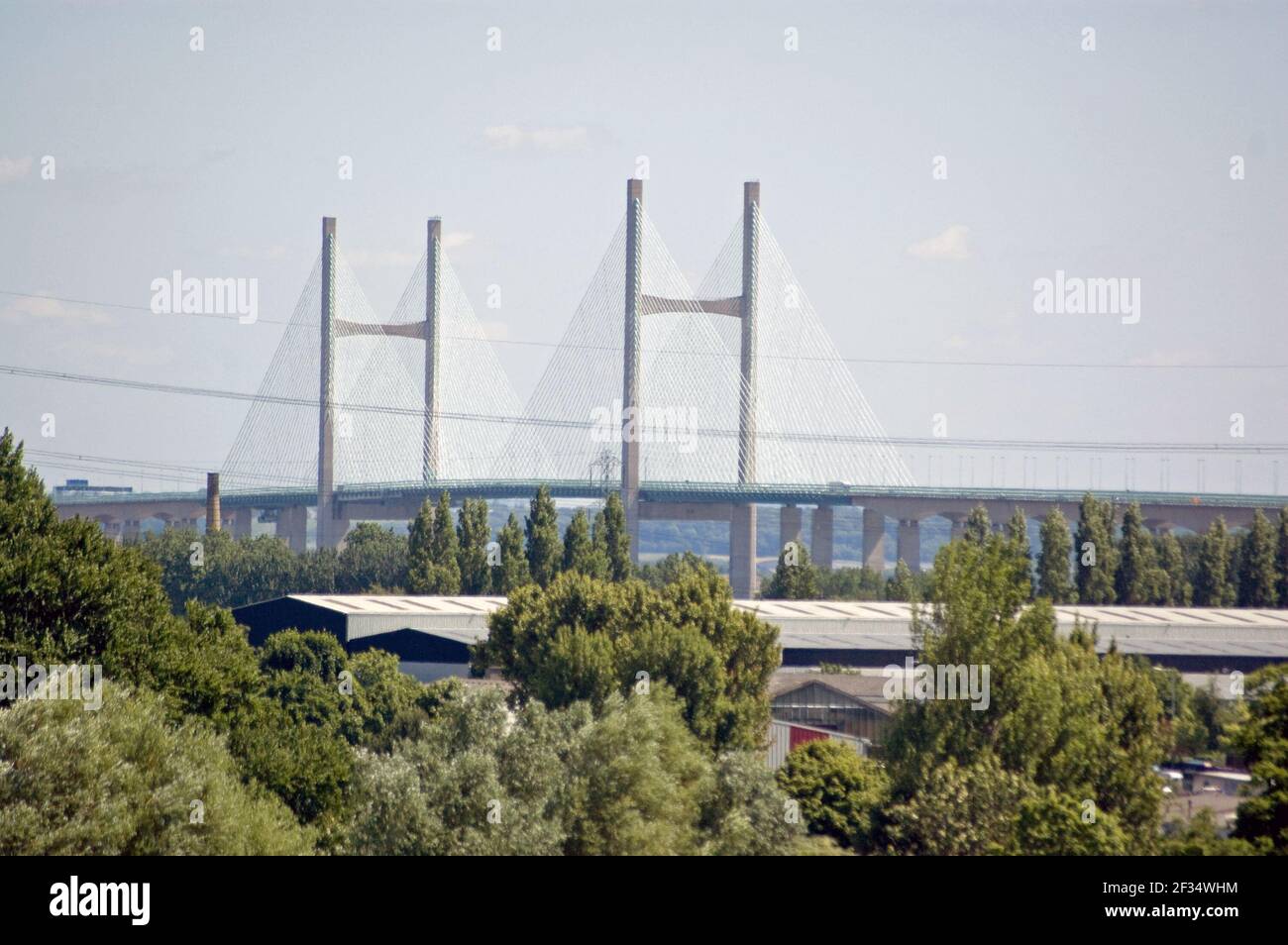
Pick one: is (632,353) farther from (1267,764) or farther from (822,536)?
(1267,764)

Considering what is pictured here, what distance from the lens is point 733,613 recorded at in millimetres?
42469

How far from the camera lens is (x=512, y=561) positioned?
63.1 meters

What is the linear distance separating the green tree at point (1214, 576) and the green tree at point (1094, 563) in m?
5.11

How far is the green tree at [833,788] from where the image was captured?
3153cm

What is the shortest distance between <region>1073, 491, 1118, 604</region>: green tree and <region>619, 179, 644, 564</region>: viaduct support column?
77.1 ft

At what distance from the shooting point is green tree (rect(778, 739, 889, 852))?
31.5m

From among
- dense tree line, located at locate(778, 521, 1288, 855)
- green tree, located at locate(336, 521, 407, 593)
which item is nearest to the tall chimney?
green tree, located at locate(336, 521, 407, 593)

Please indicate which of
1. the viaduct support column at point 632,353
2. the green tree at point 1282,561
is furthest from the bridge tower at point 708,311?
the green tree at point 1282,561

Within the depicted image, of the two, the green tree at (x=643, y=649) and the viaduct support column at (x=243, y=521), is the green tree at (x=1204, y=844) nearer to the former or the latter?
the green tree at (x=643, y=649)

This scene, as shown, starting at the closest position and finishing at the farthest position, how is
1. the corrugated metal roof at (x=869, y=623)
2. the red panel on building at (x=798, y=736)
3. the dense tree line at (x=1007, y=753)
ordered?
1. the dense tree line at (x=1007, y=753)
2. the red panel on building at (x=798, y=736)
3. the corrugated metal roof at (x=869, y=623)

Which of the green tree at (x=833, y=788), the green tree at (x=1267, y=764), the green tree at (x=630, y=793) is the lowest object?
the green tree at (x=833, y=788)

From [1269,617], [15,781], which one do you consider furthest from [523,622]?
[1269,617]

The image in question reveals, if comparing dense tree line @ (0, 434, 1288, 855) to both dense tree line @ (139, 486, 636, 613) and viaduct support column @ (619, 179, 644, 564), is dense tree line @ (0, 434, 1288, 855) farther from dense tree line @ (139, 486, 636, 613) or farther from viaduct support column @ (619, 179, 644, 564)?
viaduct support column @ (619, 179, 644, 564)

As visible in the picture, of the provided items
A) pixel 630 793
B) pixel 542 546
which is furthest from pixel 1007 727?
pixel 542 546
